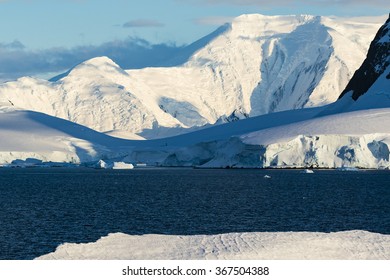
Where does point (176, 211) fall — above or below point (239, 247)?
below

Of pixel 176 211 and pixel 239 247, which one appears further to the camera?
pixel 176 211

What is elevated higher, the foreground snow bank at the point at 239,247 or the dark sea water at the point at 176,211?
the foreground snow bank at the point at 239,247

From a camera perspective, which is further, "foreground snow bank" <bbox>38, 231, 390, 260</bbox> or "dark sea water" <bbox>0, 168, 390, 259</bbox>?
"dark sea water" <bbox>0, 168, 390, 259</bbox>

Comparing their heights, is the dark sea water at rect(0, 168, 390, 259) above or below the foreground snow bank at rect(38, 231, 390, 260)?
below

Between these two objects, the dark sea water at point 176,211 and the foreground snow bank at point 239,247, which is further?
the dark sea water at point 176,211
